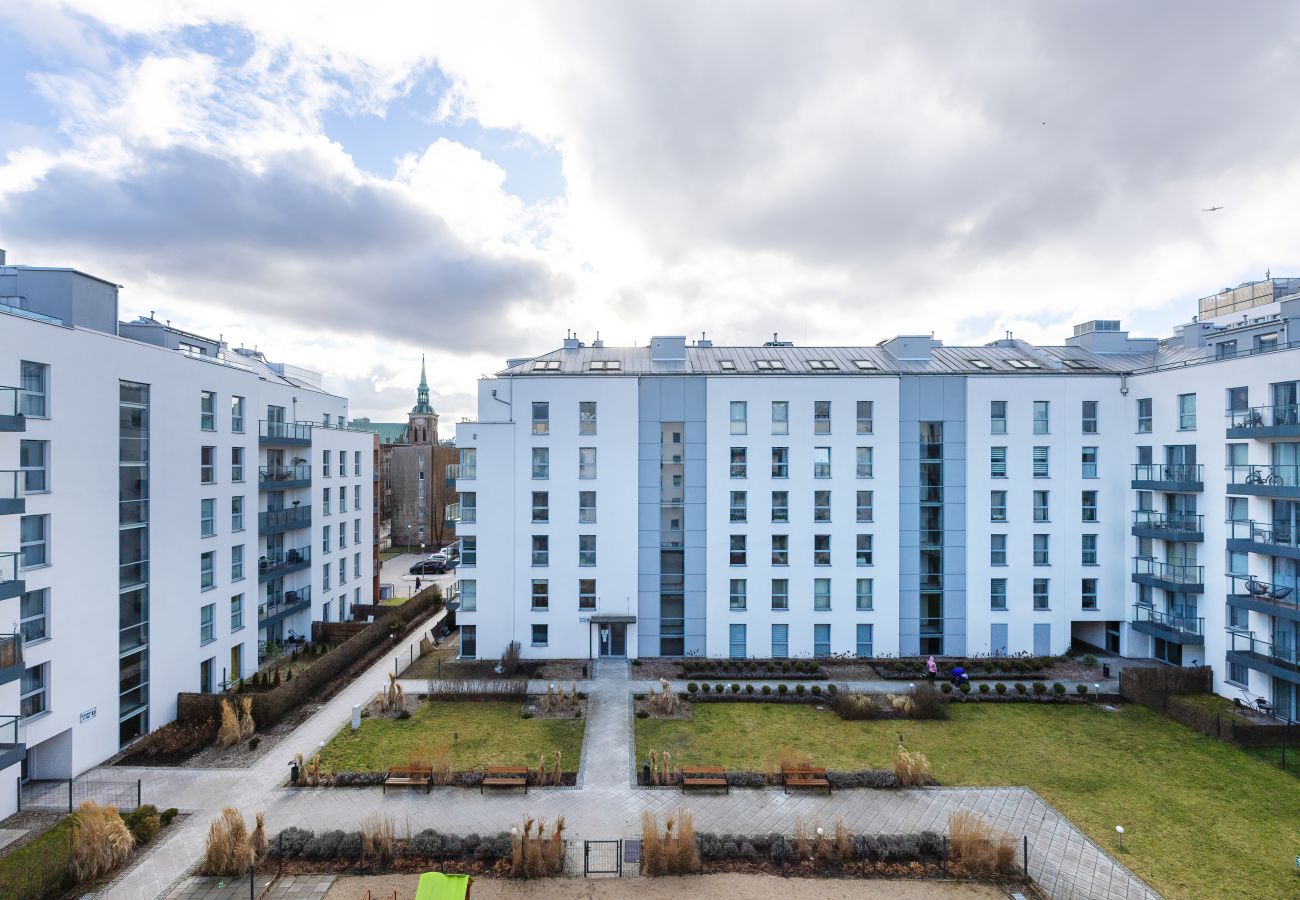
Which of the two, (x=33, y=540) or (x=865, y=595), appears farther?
(x=865, y=595)

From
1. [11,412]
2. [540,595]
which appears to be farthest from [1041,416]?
[11,412]

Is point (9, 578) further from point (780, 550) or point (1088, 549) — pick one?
point (1088, 549)

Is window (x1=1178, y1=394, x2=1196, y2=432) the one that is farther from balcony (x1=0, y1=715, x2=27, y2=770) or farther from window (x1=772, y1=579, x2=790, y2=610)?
balcony (x1=0, y1=715, x2=27, y2=770)

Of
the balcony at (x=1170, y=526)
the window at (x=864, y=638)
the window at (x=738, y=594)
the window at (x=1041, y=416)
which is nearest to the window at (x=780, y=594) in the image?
the window at (x=738, y=594)

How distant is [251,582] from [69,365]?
11.8 m

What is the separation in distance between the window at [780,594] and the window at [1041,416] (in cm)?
1487

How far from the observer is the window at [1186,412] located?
25750mm

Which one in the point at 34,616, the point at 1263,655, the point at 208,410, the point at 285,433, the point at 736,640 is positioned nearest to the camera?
the point at 34,616

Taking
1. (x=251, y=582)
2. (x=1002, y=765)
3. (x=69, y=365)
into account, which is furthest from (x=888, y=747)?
(x=69, y=365)

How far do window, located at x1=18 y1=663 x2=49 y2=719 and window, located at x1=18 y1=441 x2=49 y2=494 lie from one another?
4886 millimetres

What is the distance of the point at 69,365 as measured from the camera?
55.6 feet

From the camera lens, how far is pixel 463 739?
2003cm

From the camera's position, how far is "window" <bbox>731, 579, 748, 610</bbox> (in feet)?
94.0

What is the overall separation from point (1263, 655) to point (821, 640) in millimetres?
16255
